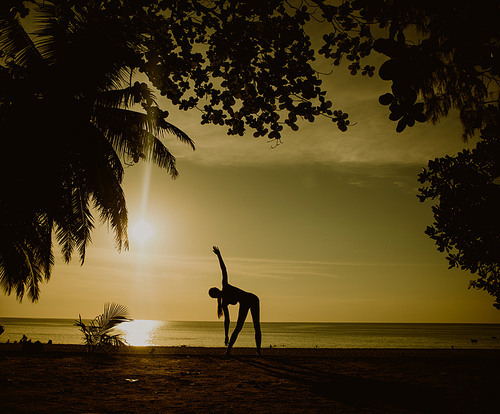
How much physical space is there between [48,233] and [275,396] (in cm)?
1024

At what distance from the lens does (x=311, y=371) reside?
25.6 ft

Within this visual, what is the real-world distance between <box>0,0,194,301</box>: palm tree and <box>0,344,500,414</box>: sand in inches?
142

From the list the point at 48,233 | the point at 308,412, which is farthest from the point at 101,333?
the point at 308,412

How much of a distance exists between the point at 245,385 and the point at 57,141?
31.6 feet

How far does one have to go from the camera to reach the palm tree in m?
10.5

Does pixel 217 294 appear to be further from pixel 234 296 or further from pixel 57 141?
pixel 57 141

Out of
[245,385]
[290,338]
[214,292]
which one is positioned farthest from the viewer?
[290,338]

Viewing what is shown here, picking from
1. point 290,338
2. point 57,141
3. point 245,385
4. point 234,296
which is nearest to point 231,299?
point 234,296

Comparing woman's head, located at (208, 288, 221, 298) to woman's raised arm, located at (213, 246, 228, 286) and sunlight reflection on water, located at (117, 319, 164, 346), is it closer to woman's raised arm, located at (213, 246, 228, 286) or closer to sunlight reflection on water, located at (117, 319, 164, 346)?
woman's raised arm, located at (213, 246, 228, 286)

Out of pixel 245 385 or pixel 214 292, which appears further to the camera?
pixel 214 292

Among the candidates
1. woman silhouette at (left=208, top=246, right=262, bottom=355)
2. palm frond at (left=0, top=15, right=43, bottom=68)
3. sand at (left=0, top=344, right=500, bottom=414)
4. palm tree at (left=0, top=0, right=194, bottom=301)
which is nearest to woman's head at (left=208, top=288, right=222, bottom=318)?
woman silhouette at (left=208, top=246, right=262, bottom=355)

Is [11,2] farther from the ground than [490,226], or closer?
farther from the ground

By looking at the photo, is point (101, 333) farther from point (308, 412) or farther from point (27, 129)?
point (308, 412)

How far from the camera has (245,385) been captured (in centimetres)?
633
